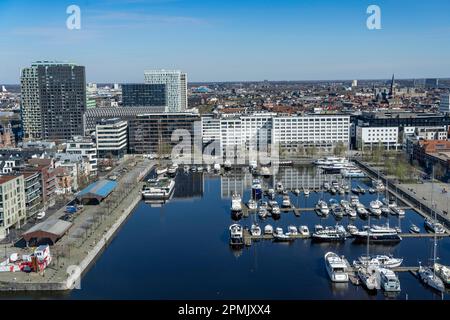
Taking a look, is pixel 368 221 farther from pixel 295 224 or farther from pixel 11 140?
pixel 11 140

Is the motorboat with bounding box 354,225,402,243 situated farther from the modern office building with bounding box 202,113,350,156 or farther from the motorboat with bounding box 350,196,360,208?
the modern office building with bounding box 202,113,350,156

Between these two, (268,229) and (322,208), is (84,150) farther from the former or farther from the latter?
(268,229)

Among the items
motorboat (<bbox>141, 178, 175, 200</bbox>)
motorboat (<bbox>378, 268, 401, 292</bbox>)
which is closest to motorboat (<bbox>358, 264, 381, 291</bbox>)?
motorboat (<bbox>378, 268, 401, 292</bbox>)

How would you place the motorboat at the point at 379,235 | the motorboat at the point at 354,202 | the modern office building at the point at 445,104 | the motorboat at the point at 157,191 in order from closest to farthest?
the motorboat at the point at 379,235
the motorboat at the point at 354,202
the motorboat at the point at 157,191
the modern office building at the point at 445,104

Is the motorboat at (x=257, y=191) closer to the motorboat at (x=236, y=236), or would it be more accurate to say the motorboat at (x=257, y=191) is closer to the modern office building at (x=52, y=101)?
the motorboat at (x=236, y=236)

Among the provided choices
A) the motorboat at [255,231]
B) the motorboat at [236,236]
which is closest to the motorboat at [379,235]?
the motorboat at [255,231]
